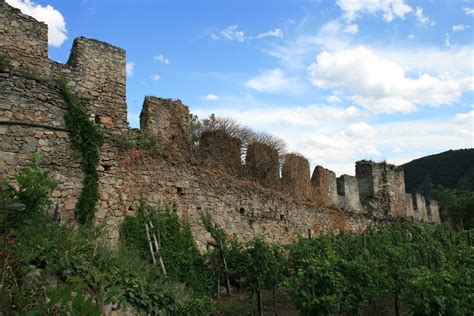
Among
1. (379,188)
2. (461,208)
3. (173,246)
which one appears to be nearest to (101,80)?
(173,246)

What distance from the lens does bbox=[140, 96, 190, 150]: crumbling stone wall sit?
9.95m

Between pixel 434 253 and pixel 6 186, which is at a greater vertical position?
pixel 6 186

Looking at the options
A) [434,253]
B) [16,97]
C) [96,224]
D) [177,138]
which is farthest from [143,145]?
[434,253]

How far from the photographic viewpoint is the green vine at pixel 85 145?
7812 millimetres

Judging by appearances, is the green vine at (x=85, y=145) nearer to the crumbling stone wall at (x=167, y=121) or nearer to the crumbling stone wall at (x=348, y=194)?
the crumbling stone wall at (x=167, y=121)

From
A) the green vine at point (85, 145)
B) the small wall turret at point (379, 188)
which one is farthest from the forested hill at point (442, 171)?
the green vine at point (85, 145)

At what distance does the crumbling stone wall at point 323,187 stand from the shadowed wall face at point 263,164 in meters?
2.26

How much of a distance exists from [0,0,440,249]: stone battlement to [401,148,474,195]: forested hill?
82.7ft

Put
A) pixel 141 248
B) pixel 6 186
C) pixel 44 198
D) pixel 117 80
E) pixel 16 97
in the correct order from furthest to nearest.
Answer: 1. pixel 117 80
2. pixel 141 248
3. pixel 16 97
4. pixel 44 198
5. pixel 6 186

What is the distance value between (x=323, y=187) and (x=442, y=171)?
26884mm

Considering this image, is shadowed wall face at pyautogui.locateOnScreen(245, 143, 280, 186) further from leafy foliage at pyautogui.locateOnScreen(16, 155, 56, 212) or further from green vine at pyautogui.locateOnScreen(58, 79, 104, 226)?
leafy foliage at pyautogui.locateOnScreen(16, 155, 56, 212)

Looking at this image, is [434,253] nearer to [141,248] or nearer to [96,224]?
[141,248]

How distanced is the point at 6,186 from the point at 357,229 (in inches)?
508

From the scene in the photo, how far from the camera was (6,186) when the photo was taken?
6520 mm
